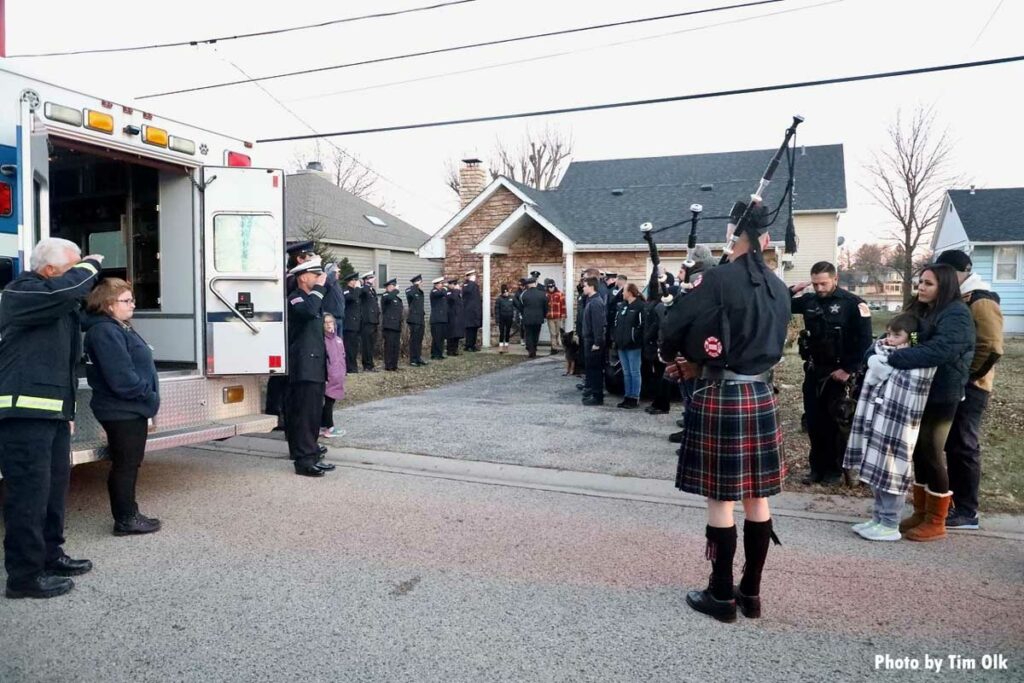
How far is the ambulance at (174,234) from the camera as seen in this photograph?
525 cm

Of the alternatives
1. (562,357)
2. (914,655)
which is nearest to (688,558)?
(914,655)

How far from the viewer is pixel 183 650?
11.8 ft

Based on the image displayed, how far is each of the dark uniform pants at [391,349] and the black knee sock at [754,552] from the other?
38.5ft

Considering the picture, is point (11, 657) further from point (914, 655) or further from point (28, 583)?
point (914, 655)

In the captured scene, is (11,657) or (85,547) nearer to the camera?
(11,657)

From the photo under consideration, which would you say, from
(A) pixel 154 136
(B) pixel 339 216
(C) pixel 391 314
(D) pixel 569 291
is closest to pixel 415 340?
(C) pixel 391 314

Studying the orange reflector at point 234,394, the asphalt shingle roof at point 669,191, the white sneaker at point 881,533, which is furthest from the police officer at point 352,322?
the white sneaker at point 881,533

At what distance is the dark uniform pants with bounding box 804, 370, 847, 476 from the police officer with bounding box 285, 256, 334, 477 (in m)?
4.28

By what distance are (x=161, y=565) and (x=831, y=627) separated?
12.6 ft

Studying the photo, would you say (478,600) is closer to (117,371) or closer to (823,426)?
(117,371)

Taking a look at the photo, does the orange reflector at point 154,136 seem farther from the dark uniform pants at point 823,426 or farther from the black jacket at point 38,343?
the dark uniform pants at point 823,426

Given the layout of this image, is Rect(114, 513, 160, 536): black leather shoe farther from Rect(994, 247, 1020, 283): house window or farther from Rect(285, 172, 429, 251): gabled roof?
Rect(994, 247, 1020, 283): house window

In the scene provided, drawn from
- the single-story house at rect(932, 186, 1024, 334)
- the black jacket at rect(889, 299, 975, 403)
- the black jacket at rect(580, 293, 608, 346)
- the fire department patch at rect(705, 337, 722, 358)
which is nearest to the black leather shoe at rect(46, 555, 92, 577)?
the fire department patch at rect(705, 337, 722, 358)

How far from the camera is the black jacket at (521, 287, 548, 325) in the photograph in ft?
57.2
